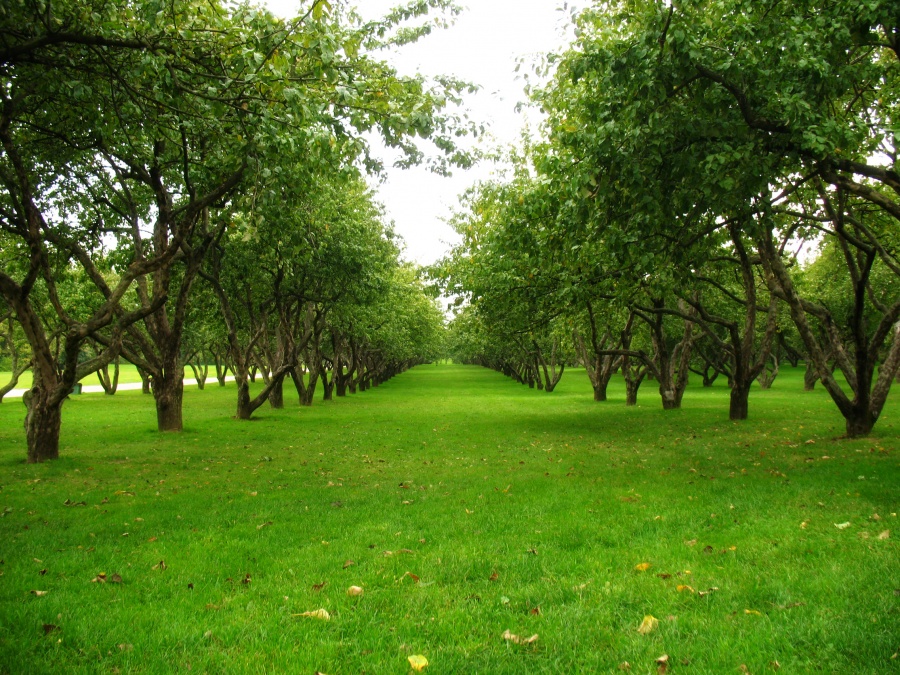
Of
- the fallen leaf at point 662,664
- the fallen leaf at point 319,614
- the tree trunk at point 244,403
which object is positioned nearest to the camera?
the fallen leaf at point 662,664

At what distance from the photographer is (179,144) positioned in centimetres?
1073

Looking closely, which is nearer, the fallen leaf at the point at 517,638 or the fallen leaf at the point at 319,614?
the fallen leaf at the point at 517,638

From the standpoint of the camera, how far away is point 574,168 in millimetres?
8805

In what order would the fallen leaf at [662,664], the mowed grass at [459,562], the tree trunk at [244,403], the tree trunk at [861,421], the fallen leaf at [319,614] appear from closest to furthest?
the fallen leaf at [662,664] < the mowed grass at [459,562] < the fallen leaf at [319,614] < the tree trunk at [861,421] < the tree trunk at [244,403]

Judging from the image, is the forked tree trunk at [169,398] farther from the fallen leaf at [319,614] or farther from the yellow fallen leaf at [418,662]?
the yellow fallen leaf at [418,662]

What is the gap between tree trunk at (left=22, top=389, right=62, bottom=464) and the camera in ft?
37.8

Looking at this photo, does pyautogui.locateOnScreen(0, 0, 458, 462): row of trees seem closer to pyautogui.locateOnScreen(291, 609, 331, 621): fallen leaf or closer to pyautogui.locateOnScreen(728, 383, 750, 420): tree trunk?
pyautogui.locateOnScreen(291, 609, 331, 621): fallen leaf

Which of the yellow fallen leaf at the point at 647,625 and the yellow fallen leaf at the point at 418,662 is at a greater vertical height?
the yellow fallen leaf at the point at 418,662

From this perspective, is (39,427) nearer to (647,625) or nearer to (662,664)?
(647,625)

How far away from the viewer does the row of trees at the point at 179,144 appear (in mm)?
6852

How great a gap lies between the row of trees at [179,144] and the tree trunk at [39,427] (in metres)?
0.04

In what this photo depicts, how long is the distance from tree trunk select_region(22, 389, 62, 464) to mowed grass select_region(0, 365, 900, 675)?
45 cm

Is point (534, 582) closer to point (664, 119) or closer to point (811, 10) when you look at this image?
point (664, 119)

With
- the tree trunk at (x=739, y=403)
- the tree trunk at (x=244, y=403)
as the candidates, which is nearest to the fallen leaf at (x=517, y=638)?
the tree trunk at (x=739, y=403)
